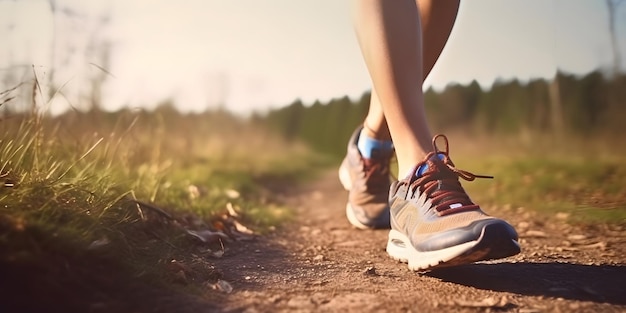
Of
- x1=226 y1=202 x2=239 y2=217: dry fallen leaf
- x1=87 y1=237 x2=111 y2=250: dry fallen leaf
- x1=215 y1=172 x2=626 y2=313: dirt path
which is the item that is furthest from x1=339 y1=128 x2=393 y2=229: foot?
x1=87 y1=237 x2=111 y2=250: dry fallen leaf

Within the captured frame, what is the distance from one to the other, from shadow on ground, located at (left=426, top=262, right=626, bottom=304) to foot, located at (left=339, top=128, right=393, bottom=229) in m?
0.71

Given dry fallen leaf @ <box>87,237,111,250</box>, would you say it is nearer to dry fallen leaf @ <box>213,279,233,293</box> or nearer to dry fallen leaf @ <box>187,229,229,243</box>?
dry fallen leaf @ <box>213,279,233,293</box>

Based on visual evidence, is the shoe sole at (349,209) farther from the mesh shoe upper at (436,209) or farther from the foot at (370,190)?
the mesh shoe upper at (436,209)

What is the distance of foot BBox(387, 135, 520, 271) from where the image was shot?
1.12 meters

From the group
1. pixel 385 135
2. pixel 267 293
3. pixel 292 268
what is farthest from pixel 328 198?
pixel 267 293

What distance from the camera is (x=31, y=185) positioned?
46.9 inches

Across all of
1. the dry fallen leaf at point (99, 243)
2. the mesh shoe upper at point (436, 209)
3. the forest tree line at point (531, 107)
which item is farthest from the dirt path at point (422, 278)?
the forest tree line at point (531, 107)

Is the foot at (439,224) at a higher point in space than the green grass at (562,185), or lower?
higher

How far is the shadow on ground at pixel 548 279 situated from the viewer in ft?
3.77

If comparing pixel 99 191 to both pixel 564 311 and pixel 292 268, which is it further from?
pixel 564 311

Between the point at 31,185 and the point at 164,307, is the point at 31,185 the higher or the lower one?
the higher one

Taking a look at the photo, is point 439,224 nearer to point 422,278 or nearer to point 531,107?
point 422,278

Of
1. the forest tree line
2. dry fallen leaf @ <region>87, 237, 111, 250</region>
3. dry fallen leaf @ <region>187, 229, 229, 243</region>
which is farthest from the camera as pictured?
the forest tree line

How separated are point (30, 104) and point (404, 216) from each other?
116 centimetres
